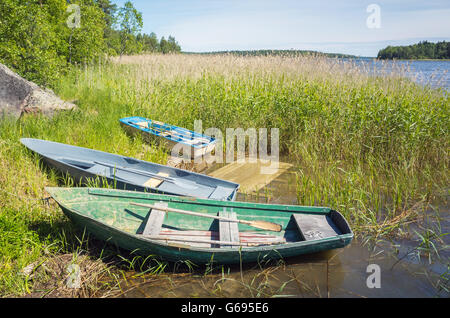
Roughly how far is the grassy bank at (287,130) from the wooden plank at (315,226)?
74 centimetres

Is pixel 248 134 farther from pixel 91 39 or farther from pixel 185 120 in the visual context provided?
pixel 91 39

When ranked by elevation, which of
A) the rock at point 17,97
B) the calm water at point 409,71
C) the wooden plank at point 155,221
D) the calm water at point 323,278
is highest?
the calm water at point 409,71

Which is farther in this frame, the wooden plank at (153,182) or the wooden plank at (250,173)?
the wooden plank at (250,173)

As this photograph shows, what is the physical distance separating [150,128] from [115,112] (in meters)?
1.39

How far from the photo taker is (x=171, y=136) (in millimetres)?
7152

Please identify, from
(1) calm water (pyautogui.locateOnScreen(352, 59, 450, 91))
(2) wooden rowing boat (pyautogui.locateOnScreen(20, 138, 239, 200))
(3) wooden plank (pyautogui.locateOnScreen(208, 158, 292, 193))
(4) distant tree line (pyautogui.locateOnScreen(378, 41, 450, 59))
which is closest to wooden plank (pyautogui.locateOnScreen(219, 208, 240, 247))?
(2) wooden rowing boat (pyautogui.locateOnScreen(20, 138, 239, 200))

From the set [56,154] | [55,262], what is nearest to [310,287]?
[55,262]

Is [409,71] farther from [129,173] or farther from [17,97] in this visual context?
[17,97]

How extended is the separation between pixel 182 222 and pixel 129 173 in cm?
183

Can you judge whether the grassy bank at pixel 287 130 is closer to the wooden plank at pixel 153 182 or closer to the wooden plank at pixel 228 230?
the wooden plank at pixel 153 182

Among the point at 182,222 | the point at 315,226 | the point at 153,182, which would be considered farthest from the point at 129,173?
the point at 315,226

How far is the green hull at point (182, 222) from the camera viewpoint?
3.29 metres

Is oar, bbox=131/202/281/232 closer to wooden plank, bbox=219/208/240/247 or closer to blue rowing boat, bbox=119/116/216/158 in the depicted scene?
wooden plank, bbox=219/208/240/247

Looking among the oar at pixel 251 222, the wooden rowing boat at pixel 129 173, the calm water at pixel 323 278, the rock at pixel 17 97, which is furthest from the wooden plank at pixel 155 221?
the rock at pixel 17 97
